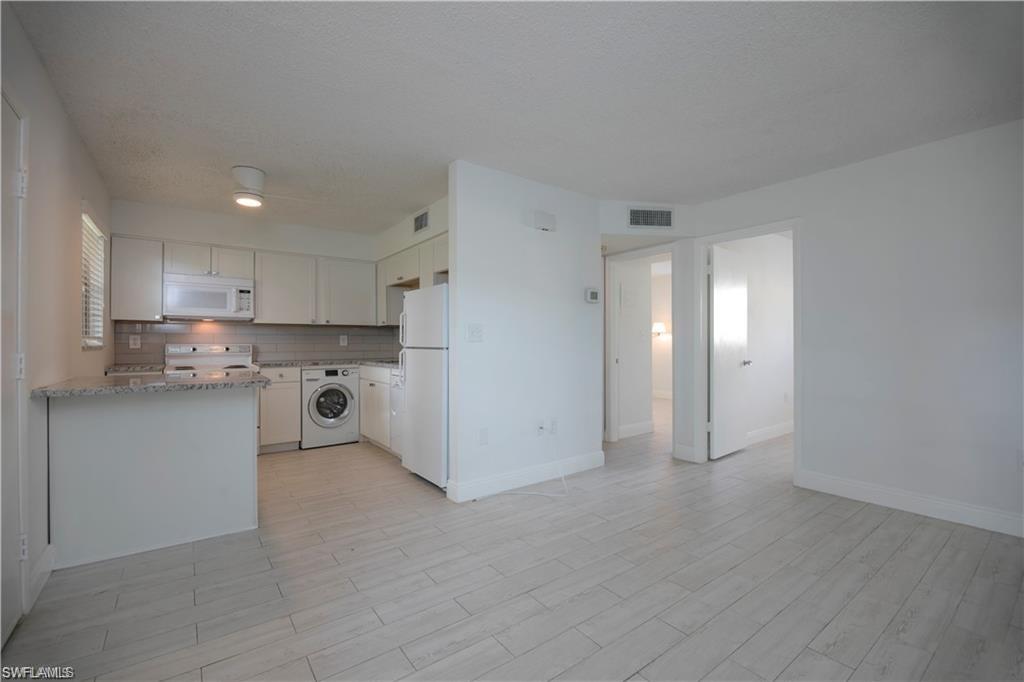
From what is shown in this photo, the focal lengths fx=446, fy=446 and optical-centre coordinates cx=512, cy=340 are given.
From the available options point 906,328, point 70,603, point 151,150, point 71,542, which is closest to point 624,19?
point 906,328

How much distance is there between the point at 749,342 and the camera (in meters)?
4.77

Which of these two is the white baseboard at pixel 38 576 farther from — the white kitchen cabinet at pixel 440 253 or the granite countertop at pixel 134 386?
the white kitchen cabinet at pixel 440 253

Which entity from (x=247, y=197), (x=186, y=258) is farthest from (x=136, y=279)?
(x=247, y=197)

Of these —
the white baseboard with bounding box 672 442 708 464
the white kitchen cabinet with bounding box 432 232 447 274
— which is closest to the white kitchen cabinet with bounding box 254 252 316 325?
the white kitchen cabinet with bounding box 432 232 447 274

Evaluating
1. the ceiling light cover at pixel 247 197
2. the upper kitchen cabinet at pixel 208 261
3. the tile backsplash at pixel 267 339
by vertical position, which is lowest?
the tile backsplash at pixel 267 339

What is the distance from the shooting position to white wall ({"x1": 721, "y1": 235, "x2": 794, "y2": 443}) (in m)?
4.78

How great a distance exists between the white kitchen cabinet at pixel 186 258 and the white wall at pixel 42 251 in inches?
64.1

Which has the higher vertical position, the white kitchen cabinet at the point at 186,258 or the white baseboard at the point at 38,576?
the white kitchen cabinet at the point at 186,258

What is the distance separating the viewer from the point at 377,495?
327cm

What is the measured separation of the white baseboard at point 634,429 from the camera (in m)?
5.09

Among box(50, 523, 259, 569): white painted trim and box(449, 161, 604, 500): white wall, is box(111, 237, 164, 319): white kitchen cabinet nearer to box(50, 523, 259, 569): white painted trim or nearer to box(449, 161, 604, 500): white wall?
box(50, 523, 259, 569): white painted trim

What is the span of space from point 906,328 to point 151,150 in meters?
5.17

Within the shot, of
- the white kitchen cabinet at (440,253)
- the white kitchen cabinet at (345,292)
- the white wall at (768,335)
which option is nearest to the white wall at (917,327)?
the white wall at (768,335)

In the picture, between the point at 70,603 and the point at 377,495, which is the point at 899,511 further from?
the point at 70,603
